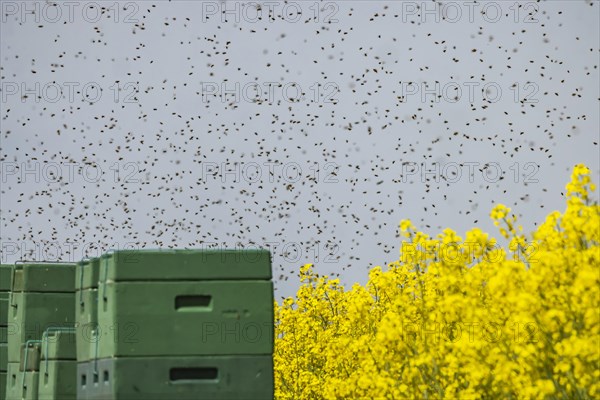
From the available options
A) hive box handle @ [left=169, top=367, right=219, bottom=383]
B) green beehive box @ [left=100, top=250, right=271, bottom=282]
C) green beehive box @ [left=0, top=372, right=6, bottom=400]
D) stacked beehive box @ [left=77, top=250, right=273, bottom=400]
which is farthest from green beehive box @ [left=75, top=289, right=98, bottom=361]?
green beehive box @ [left=0, top=372, right=6, bottom=400]

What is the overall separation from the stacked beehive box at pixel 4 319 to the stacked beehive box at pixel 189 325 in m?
7.02

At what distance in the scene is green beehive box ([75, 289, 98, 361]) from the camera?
52.6 feet

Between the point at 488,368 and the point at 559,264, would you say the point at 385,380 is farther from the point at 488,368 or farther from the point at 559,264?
the point at 559,264

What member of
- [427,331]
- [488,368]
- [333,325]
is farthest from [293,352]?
[488,368]

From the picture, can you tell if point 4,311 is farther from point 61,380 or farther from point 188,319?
point 188,319

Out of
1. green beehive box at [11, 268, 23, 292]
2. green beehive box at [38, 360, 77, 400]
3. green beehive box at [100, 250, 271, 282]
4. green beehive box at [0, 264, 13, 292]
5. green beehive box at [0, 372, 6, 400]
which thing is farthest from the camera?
green beehive box at [0, 264, 13, 292]

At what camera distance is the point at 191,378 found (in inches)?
595

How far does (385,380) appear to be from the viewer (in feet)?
60.2

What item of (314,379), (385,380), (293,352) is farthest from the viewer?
(293,352)

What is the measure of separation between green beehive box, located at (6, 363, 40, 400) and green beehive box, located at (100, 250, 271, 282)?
177 inches

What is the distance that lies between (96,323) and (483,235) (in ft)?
17.3

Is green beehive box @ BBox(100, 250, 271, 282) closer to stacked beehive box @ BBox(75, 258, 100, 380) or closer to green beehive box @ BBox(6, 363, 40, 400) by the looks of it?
stacked beehive box @ BBox(75, 258, 100, 380)

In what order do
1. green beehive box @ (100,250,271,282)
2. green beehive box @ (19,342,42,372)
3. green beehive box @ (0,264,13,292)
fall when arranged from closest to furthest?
green beehive box @ (100,250,271,282) < green beehive box @ (19,342,42,372) < green beehive box @ (0,264,13,292)

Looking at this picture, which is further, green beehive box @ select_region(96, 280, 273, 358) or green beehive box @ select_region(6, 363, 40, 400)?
green beehive box @ select_region(6, 363, 40, 400)
